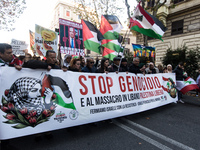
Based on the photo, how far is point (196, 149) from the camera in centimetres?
234

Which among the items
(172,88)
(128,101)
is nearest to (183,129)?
(128,101)

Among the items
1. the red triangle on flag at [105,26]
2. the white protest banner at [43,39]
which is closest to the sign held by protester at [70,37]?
the red triangle on flag at [105,26]

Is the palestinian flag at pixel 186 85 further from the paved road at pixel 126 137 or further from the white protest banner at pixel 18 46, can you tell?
the white protest banner at pixel 18 46

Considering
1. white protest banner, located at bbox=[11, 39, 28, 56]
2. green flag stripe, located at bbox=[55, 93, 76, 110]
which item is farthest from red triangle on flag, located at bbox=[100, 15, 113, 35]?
white protest banner, located at bbox=[11, 39, 28, 56]

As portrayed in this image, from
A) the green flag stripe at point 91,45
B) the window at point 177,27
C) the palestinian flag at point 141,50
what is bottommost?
the green flag stripe at point 91,45

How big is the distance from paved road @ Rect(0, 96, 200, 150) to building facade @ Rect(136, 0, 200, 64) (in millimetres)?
11673

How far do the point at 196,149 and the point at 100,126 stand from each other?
6.29 feet

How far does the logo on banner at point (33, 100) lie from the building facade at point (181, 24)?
13.4 metres

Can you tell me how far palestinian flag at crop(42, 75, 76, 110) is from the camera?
2557 millimetres

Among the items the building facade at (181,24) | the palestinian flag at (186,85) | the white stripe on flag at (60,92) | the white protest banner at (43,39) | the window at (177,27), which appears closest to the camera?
the white stripe on flag at (60,92)

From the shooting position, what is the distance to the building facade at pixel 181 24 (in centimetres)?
1332

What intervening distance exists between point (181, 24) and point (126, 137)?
1629 centimetres

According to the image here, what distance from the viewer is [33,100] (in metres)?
2.34

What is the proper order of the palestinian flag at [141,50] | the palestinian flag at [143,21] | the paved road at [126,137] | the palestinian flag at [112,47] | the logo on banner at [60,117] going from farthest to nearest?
the palestinian flag at [141,50], the palestinian flag at [112,47], the palestinian flag at [143,21], the logo on banner at [60,117], the paved road at [126,137]
